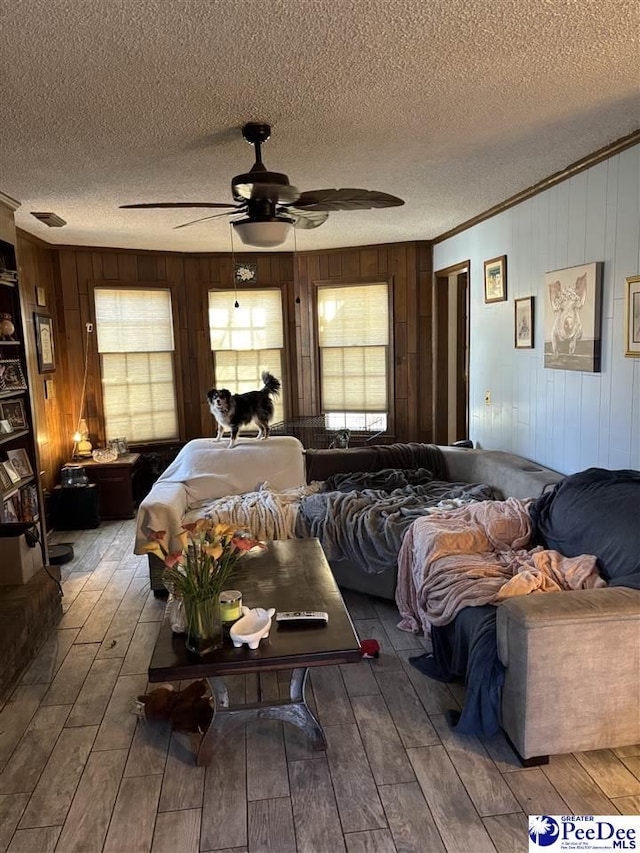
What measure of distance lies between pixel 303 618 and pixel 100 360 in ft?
14.5

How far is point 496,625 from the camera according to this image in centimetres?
238

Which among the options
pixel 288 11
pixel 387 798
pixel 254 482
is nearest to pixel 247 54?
pixel 288 11

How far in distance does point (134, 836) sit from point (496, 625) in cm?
143

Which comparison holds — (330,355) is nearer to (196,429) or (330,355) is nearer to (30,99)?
(196,429)

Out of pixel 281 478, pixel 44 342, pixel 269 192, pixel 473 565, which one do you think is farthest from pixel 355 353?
pixel 269 192

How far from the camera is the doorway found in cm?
600

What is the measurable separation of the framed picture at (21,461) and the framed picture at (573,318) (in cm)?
348

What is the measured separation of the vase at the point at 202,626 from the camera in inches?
83.4

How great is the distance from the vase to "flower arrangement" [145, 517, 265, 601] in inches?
0.9

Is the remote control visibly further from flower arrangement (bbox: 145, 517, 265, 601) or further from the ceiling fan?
the ceiling fan

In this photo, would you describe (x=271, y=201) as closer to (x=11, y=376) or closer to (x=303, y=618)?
(x=303, y=618)

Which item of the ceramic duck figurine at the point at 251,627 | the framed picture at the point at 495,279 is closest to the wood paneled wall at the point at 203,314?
the framed picture at the point at 495,279

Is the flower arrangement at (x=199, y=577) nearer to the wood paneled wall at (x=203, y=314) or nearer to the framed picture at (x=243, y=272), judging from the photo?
the wood paneled wall at (x=203, y=314)

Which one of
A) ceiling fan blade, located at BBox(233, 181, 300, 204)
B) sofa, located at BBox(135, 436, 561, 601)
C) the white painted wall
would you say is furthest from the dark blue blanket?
ceiling fan blade, located at BBox(233, 181, 300, 204)
